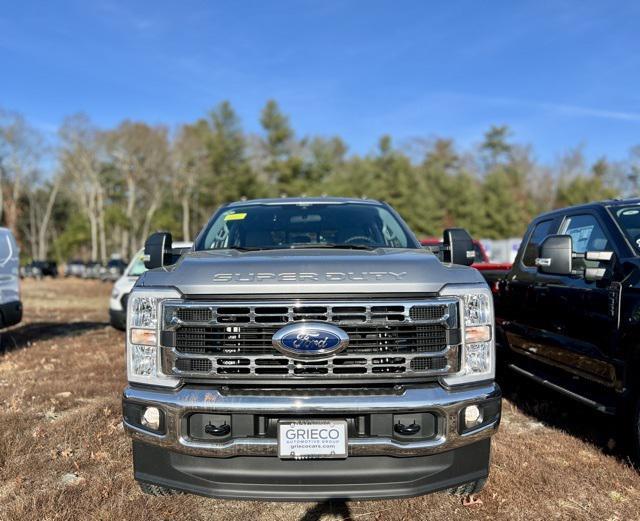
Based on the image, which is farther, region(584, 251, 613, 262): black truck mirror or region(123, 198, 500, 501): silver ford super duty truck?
region(584, 251, 613, 262): black truck mirror

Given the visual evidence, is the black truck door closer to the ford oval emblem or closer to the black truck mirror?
the black truck mirror

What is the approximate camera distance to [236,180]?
2110 inches

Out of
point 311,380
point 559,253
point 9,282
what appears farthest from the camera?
point 9,282

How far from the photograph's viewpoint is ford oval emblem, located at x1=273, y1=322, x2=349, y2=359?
Result: 9.11 feet

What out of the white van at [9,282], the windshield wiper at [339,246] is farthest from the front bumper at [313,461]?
the white van at [9,282]

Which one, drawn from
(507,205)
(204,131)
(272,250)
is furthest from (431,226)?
(272,250)

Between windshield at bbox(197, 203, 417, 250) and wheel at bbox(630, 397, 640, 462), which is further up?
windshield at bbox(197, 203, 417, 250)

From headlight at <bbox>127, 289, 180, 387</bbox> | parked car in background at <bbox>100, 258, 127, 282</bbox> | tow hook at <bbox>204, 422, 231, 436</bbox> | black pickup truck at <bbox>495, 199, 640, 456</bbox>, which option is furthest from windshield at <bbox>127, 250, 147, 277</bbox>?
tow hook at <bbox>204, 422, 231, 436</bbox>

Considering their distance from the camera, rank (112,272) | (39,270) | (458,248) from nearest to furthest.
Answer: (458,248) < (112,272) < (39,270)

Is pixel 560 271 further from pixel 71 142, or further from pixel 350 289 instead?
pixel 71 142

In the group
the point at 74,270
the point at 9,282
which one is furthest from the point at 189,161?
the point at 9,282

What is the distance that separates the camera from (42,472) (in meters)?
3.90

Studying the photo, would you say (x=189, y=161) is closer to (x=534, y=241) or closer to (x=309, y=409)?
(x=534, y=241)

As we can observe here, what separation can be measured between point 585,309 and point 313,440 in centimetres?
267
